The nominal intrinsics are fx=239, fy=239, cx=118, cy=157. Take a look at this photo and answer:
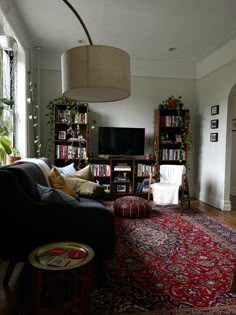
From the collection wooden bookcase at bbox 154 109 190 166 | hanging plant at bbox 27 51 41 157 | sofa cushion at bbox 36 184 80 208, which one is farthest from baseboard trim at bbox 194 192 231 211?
hanging plant at bbox 27 51 41 157

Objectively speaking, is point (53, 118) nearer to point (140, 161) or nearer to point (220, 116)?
point (140, 161)

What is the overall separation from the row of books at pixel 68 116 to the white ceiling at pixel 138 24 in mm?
1165

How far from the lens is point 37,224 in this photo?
1707 mm

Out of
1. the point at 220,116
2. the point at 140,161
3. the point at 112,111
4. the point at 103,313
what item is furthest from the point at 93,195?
the point at 220,116

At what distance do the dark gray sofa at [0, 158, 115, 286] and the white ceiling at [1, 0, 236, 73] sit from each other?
8.00 ft

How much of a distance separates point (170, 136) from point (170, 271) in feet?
10.8

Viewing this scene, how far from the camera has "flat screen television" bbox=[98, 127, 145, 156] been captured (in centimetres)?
466

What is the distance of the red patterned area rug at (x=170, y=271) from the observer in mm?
1562

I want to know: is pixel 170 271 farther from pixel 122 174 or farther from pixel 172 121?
pixel 172 121

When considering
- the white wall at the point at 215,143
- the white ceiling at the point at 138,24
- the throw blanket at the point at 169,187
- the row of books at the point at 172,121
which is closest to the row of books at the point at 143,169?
the throw blanket at the point at 169,187

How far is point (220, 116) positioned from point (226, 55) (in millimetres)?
1026

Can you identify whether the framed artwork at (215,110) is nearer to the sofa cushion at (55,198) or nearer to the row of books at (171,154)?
the row of books at (171,154)

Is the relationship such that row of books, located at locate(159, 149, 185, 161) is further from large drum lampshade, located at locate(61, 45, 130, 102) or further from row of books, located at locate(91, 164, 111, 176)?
large drum lampshade, located at locate(61, 45, 130, 102)

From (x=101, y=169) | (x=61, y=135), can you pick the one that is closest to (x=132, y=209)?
(x=101, y=169)
